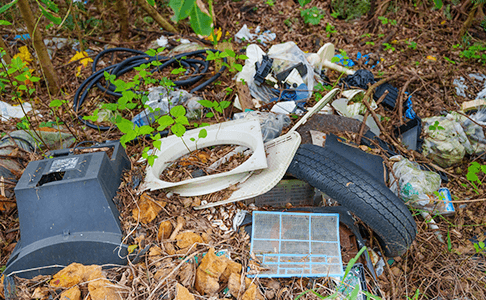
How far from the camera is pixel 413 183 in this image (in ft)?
6.93

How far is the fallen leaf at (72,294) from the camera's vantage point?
1409 mm

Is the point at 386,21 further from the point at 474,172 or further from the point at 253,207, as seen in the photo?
the point at 253,207

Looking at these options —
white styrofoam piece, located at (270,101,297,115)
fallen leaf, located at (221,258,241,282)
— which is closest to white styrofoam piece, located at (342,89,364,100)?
white styrofoam piece, located at (270,101,297,115)

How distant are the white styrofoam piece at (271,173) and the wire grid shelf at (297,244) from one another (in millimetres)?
196

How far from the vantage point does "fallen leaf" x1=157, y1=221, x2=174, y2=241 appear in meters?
1.73

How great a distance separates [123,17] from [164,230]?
327 cm

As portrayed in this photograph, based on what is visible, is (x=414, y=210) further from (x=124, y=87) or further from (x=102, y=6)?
(x=102, y=6)

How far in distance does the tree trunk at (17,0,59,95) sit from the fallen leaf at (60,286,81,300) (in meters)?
2.20

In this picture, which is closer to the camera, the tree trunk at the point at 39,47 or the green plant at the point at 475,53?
the tree trunk at the point at 39,47

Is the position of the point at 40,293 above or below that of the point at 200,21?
below

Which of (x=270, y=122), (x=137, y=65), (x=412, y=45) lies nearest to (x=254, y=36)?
(x=137, y=65)

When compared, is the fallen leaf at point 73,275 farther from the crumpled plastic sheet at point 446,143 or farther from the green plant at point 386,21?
the green plant at point 386,21

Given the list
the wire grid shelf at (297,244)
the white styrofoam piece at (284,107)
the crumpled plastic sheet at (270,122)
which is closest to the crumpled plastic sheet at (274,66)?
the white styrofoam piece at (284,107)

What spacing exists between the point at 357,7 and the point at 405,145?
306 centimetres
